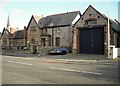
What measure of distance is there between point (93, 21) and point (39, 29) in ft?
58.8

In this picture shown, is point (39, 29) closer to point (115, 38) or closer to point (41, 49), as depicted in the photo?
point (41, 49)

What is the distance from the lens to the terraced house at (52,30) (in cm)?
4188

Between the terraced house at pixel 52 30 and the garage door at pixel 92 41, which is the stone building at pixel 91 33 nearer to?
the garage door at pixel 92 41

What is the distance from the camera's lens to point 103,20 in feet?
105

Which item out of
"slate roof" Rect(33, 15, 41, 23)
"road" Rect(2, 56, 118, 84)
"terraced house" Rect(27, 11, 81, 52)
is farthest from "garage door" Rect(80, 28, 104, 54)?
"slate roof" Rect(33, 15, 41, 23)

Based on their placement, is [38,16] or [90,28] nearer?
[90,28]

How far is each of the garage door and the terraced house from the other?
18.5ft

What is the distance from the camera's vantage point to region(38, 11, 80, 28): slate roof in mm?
42750

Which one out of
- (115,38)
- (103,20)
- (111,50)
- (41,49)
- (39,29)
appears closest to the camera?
(111,50)

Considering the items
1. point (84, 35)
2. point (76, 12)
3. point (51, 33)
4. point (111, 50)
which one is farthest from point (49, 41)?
point (111, 50)

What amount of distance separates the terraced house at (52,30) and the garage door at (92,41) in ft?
18.5

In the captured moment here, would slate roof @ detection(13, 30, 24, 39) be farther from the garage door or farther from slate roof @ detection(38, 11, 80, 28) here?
the garage door

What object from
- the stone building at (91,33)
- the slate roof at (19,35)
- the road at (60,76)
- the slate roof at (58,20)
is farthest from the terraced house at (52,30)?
the road at (60,76)

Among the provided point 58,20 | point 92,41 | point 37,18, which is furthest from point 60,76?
point 37,18
